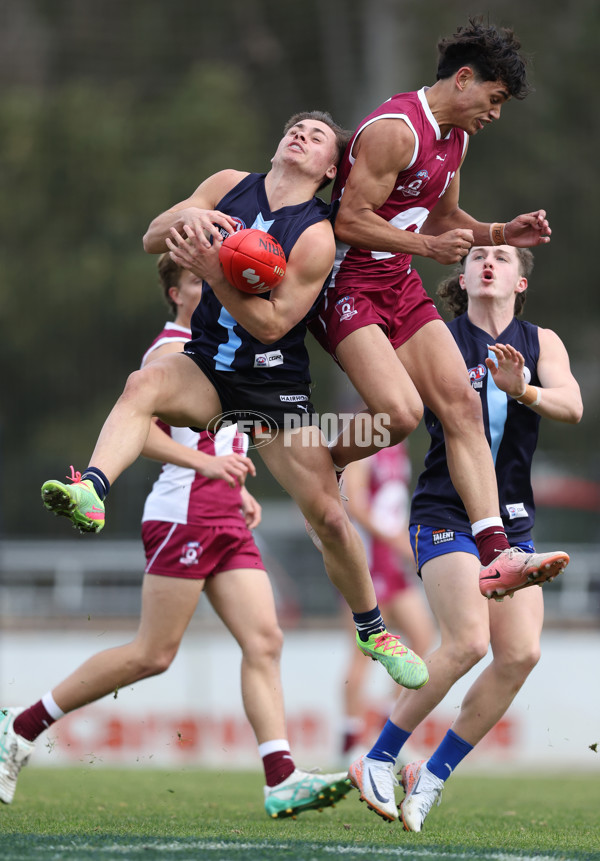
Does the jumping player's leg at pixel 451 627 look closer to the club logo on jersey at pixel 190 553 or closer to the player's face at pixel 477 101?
the club logo on jersey at pixel 190 553

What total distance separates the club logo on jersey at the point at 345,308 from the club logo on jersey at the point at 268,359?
0.32m

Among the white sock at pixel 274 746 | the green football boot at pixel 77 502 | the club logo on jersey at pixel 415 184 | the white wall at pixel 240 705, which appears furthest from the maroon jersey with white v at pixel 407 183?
the white wall at pixel 240 705

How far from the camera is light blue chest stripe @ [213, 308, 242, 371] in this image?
17.4 ft

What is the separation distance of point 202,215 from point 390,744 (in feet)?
8.38

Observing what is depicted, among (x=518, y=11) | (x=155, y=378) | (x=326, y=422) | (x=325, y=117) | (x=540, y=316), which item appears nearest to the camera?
(x=155, y=378)

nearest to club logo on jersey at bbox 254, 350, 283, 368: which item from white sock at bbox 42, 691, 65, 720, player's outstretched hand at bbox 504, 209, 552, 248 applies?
player's outstretched hand at bbox 504, 209, 552, 248

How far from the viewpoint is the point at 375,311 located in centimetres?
547

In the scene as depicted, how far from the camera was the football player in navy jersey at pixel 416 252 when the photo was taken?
5297mm

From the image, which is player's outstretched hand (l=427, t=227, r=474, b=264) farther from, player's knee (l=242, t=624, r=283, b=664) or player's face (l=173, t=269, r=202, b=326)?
player's knee (l=242, t=624, r=283, b=664)

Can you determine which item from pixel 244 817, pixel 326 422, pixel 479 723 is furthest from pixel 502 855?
pixel 326 422

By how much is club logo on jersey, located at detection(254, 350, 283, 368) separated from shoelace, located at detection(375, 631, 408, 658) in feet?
4.37

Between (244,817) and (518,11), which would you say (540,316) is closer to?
(518,11)

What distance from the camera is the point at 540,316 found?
2236cm

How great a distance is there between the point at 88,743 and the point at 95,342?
13.5 meters
